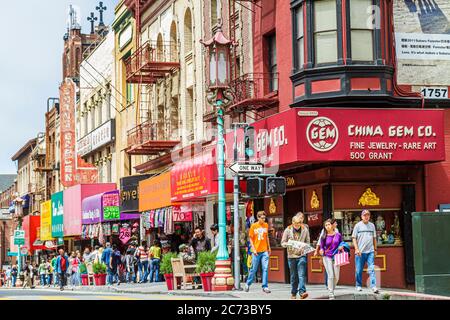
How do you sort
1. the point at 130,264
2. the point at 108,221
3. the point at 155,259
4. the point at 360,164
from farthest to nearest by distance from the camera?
the point at 108,221 < the point at 130,264 < the point at 155,259 < the point at 360,164

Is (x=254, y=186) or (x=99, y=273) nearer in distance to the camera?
(x=254, y=186)

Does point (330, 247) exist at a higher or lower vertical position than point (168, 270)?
higher

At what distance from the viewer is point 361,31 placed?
25766mm

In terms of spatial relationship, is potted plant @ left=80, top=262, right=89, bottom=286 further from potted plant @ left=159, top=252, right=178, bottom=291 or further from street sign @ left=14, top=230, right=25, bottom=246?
street sign @ left=14, top=230, right=25, bottom=246

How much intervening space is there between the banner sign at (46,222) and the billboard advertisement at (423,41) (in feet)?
136

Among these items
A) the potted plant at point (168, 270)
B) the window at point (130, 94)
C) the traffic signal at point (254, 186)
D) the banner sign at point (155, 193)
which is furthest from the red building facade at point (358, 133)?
the window at point (130, 94)

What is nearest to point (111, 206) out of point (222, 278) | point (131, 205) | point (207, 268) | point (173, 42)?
point (131, 205)

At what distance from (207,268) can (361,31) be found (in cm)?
769

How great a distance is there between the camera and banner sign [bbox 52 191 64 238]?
2317 inches

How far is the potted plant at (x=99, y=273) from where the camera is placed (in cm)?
3709

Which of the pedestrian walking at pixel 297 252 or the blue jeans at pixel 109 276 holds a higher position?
the pedestrian walking at pixel 297 252

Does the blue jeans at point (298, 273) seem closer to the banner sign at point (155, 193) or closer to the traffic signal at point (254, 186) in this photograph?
the traffic signal at point (254, 186)

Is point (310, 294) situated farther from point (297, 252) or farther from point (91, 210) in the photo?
point (91, 210)

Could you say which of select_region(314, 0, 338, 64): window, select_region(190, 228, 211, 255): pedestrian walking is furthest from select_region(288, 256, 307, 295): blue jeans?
select_region(190, 228, 211, 255): pedestrian walking
